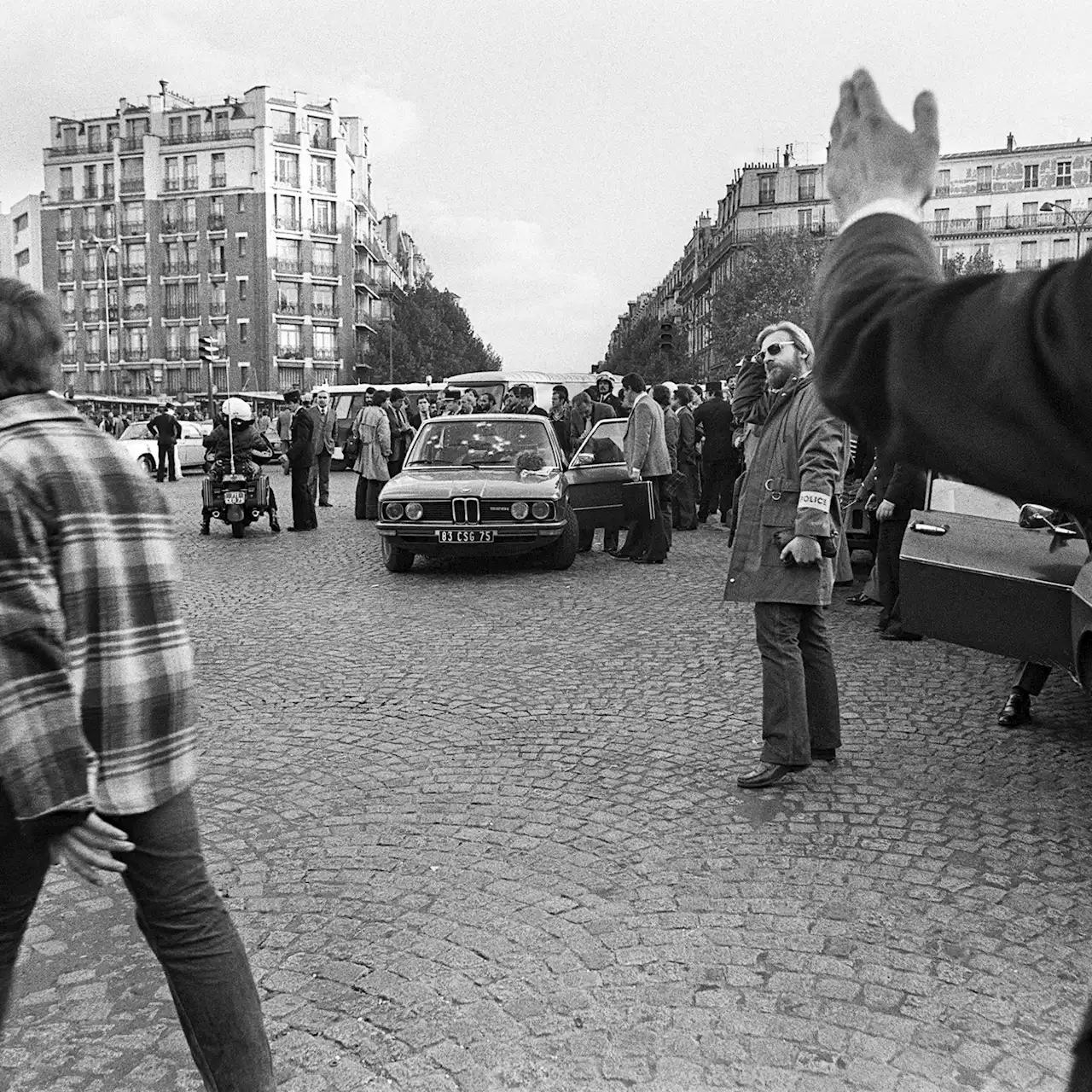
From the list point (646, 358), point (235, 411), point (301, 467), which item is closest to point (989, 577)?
point (235, 411)

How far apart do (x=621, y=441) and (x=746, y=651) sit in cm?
706

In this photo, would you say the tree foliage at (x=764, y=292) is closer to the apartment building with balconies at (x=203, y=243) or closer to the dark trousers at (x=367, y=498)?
the apartment building with balconies at (x=203, y=243)

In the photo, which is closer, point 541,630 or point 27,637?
point 27,637

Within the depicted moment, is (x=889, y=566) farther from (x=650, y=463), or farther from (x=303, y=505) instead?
(x=303, y=505)

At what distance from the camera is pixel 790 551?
4.67 metres

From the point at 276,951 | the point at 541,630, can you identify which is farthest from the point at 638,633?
the point at 276,951

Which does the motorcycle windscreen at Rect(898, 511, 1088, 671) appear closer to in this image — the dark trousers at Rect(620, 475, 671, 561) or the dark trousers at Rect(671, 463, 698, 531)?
the dark trousers at Rect(620, 475, 671, 561)

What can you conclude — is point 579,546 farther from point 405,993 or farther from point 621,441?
point 405,993

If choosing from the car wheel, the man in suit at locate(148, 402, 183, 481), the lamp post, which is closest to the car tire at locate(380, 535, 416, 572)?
the car wheel

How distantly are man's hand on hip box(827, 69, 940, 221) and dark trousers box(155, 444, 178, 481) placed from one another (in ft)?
100

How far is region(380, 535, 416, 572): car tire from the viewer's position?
447 inches

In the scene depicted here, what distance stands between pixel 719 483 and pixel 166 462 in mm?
19324

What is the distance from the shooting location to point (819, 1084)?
261cm

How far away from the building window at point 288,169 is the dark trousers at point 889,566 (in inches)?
3126
